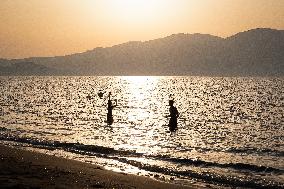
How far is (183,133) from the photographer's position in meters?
38.9

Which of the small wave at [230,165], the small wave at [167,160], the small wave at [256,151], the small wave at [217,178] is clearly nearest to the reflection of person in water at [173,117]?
the small wave at [256,151]

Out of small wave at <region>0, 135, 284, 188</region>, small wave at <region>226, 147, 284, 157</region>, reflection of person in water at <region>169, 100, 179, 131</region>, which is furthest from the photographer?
reflection of person in water at <region>169, 100, 179, 131</region>

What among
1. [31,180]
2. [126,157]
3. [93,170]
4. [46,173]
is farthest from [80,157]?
[31,180]

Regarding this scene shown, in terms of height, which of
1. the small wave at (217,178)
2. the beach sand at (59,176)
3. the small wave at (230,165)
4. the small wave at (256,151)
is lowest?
the small wave at (256,151)

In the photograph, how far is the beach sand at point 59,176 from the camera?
14.1 meters

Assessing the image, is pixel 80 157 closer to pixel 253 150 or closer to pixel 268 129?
pixel 253 150

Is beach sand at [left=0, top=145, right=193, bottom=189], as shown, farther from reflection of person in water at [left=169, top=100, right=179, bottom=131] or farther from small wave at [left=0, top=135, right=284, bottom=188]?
reflection of person in water at [left=169, top=100, right=179, bottom=131]

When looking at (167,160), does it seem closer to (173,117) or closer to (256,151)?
(256,151)

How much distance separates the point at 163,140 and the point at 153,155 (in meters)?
8.18

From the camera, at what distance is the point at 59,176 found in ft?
52.1

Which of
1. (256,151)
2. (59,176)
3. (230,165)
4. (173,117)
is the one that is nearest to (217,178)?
(230,165)

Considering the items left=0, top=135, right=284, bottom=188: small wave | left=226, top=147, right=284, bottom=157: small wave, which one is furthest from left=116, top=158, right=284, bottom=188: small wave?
left=226, top=147, right=284, bottom=157: small wave

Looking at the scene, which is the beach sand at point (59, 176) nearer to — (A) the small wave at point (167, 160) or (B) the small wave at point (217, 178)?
(B) the small wave at point (217, 178)

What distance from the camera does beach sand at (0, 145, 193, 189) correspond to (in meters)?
14.1
